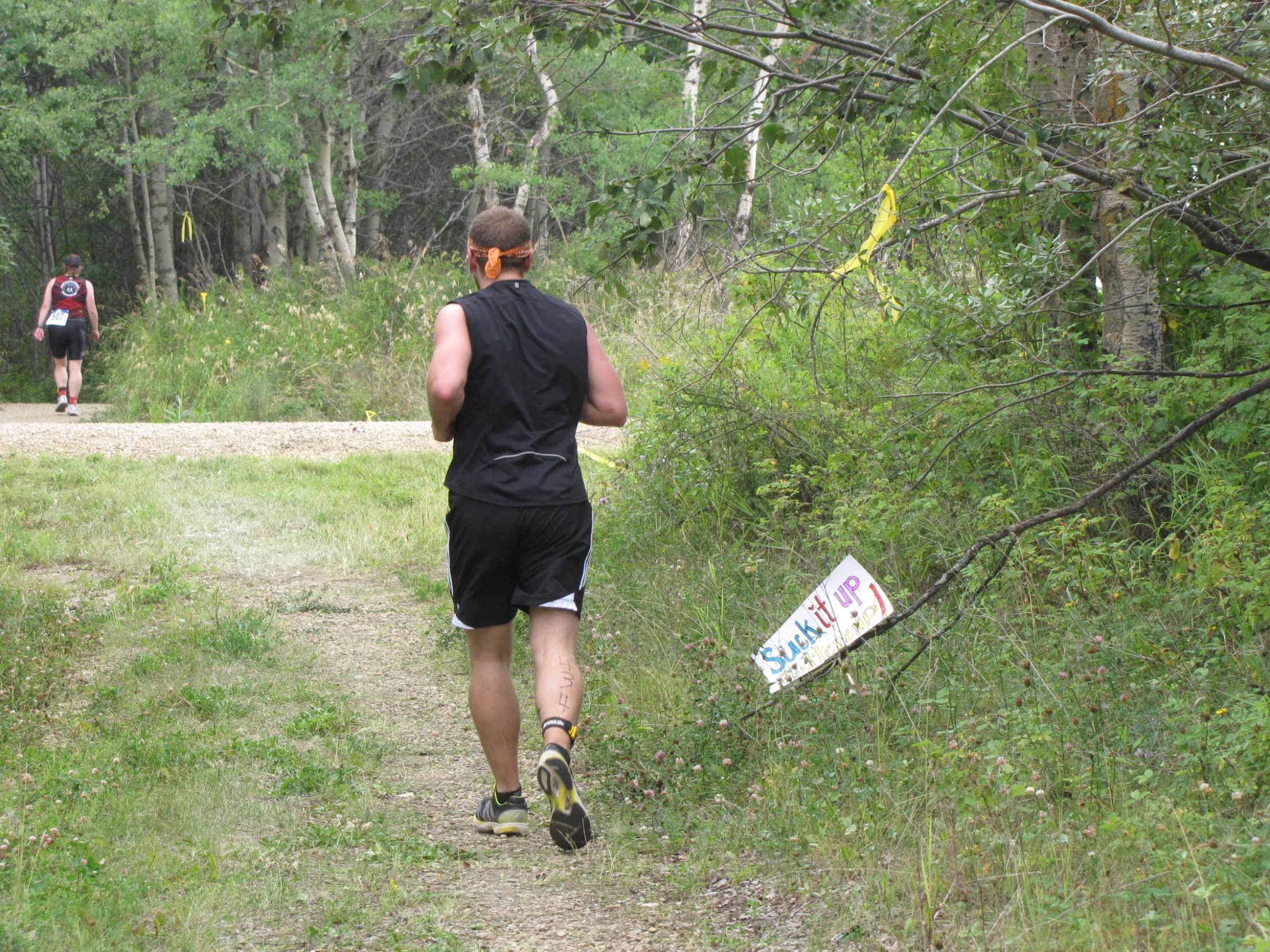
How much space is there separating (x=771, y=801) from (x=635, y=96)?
739 inches

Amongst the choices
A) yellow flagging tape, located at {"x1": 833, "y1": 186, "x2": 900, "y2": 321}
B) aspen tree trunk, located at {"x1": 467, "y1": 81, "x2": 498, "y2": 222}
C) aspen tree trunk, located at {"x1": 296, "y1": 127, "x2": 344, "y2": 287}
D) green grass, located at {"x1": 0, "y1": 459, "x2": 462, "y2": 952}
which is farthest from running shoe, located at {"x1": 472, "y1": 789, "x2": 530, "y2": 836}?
aspen tree trunk, located at {"x1": 467, "y1": 81, "x2": 498, "y2": 222}

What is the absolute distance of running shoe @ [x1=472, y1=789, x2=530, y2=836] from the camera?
407 cm

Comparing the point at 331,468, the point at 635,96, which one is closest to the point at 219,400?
the point at 331,468

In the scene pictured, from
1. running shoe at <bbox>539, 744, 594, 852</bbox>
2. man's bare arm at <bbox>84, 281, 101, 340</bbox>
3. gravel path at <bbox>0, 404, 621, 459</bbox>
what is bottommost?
gravel path at <bbox>0, 404, 621, 459</bbox>

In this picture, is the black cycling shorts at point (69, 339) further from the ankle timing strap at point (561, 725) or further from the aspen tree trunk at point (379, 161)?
the ankle timing strap at point (561, 725)

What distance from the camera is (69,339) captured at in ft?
49.8

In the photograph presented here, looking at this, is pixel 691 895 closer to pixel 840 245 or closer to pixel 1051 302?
pixel 840 245

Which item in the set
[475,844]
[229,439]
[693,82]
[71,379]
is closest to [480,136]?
[693,82]

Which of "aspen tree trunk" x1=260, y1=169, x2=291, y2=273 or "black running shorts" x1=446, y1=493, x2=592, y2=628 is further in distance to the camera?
"aspen tree trunk" x1=260, y1=169, x2=291, y2=273

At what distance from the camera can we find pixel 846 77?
4.54 meters

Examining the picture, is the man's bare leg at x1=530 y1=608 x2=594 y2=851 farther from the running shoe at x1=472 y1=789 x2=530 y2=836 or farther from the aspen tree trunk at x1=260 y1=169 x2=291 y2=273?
the aspen tree trunk at x1=260 y1=169 x2=291 y2=273

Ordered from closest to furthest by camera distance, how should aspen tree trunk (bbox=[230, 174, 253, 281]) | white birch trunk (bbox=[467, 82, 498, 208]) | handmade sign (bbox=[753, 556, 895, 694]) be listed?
handmade sign (bbox=[753, 556, 895, 694]) → white birch trunk (bbox=[467, 82, 498, 208]) → aspen tree trunk (bbox=[230, 174, 253, 281])

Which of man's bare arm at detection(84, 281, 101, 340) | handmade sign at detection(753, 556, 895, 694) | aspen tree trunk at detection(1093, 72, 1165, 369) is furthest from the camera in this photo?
man's bare arm at detection(84, 281, 101, 340)

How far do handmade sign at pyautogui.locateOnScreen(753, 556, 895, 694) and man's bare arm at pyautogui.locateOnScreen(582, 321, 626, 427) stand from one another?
2.95ft
